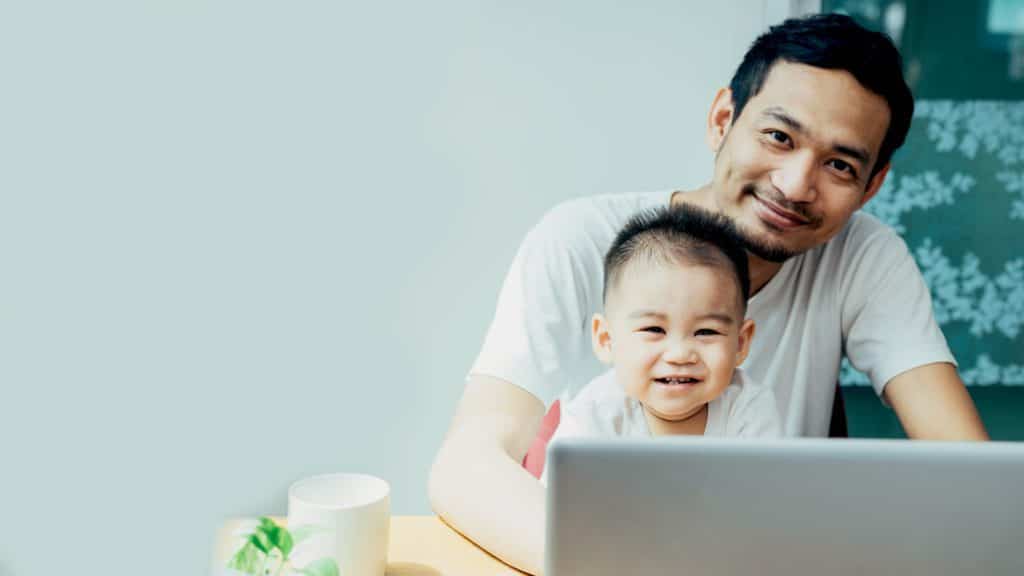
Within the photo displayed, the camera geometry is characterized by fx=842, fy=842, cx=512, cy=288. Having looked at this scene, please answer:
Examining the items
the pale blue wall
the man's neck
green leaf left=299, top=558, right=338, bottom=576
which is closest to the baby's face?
the man's neck

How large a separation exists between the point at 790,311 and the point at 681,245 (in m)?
0.41

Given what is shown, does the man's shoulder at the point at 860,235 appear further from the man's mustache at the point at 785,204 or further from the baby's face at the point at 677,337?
the baby's face at the point at 677,337

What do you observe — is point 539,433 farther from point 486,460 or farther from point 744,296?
point 744,296

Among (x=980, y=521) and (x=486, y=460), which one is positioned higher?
(x=980, y=521)

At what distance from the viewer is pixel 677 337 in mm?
1261

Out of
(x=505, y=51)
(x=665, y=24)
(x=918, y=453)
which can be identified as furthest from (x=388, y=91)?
(x=918, y=453)

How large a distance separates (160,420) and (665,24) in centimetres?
154

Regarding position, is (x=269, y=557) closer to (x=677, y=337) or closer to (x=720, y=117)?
(x=677, y=337)

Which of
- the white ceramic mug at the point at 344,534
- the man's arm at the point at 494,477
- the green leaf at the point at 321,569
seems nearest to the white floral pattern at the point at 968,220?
the man's arm at the point at 494,477

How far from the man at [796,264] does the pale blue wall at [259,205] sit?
0.45 m

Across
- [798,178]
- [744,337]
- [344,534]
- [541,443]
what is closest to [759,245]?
[798,178]

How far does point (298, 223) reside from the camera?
2008 mm

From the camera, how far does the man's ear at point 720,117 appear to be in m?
1.62

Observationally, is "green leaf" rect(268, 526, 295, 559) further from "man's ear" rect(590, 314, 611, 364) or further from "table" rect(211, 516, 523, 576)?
"man's ear" rect(590, 314, 611, 364)
